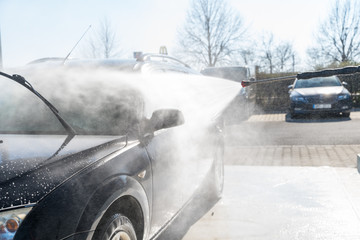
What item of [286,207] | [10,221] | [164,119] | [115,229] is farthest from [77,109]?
[286,207]

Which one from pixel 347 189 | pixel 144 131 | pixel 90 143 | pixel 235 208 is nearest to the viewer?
pixel 90 143

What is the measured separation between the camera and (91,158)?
2053 millimetres

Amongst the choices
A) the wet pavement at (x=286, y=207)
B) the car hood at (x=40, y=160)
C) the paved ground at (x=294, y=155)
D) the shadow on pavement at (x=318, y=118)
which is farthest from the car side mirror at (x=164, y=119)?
the shadow on pavement at (x=318, y=118)

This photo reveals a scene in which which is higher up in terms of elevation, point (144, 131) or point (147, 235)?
point (144, 131)

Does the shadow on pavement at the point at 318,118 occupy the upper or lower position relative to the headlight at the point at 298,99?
lower

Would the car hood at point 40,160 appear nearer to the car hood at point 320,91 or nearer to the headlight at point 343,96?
the car hood at point 320,91

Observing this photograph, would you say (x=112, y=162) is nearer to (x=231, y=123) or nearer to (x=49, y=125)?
(x=49, y=125)

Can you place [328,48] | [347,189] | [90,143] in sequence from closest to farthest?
[90,143], [347,189], [328,48]

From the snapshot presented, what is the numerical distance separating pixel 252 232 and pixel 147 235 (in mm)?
1433

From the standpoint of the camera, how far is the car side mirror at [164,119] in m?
2.67

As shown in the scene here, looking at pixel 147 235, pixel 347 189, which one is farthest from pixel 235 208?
pixel 147 235

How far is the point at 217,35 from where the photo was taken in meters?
29.5

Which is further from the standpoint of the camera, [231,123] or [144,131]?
[231,123]

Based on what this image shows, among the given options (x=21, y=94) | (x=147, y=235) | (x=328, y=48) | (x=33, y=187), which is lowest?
(x=147, y=235)
